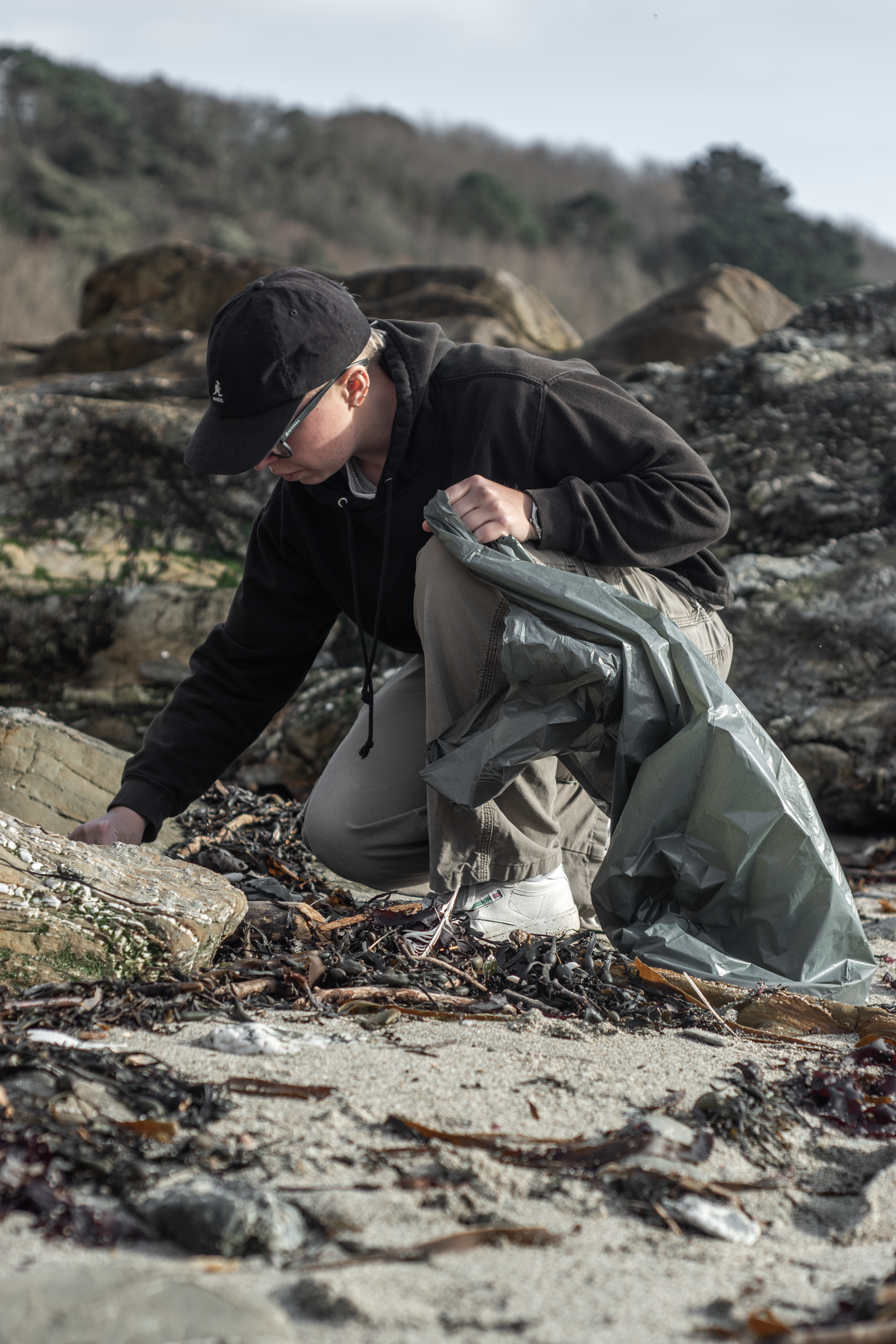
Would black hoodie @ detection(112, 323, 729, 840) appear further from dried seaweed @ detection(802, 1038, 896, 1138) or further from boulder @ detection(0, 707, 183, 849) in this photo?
dried seaweed @ detection(802, 1038, 896, 1138)

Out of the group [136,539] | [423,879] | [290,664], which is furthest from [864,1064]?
[136,539]

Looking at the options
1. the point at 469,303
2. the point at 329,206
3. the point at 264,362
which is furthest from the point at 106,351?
the point at 329,206

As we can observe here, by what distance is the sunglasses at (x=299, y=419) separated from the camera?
8.14ft

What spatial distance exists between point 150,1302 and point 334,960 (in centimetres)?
126

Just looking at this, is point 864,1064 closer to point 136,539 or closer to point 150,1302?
point 150,1302

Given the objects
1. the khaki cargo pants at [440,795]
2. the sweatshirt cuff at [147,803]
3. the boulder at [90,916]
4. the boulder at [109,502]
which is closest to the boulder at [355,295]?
the boulder at [109,502]

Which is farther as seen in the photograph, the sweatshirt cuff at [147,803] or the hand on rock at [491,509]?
the sweatshirt cuff at [147,803]

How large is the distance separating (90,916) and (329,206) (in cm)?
3627

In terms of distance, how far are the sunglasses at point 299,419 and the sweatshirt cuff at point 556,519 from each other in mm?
534

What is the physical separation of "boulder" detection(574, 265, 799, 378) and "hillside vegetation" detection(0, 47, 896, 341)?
745 inches

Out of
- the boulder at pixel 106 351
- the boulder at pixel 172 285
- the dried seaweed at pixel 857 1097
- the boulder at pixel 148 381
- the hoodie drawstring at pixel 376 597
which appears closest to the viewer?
the dried seaweed at pixel 857 1097

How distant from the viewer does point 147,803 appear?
2.78m

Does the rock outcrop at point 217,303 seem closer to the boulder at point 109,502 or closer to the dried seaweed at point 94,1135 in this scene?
the boulder at point 109,502

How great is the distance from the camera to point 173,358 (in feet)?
26.3
